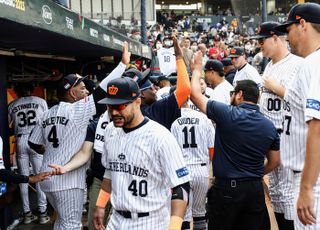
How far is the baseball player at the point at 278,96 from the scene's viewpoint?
14.4 feet

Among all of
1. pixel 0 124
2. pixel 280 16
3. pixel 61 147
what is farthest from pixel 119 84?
pixel 280 16

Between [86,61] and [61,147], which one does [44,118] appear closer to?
[61,147]

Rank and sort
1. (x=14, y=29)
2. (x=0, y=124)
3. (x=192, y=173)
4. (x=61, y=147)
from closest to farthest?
1. (x=14, y=29)
2. (x=61, y=147)
3. (x=192, y=173)
4. (x=0, y=124)

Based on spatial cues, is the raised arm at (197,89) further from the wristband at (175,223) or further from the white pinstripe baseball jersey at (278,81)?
the wristband at (175,223)

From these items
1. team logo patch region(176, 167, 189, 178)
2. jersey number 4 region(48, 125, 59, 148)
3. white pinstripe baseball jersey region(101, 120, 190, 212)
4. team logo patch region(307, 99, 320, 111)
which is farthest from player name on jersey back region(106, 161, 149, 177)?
jersey number 4 region(48, 125, 59, 148)

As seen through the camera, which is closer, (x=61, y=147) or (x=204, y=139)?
(x=61, y=147)

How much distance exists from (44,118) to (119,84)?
79.7 inches

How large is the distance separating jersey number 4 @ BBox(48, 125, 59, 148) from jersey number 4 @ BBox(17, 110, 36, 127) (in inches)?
74.6

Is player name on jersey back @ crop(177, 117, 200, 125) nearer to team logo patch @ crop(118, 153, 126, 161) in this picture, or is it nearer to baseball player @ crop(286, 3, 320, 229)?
team logo patch @ crop(118, 153, 126, 161)

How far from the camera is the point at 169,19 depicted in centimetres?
3528

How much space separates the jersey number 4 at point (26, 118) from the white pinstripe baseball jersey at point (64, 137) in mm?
1758

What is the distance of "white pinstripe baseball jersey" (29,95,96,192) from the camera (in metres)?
4.71

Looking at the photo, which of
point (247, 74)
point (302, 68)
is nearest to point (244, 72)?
point (247, 74)

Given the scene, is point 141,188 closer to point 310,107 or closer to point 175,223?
point 175,223
